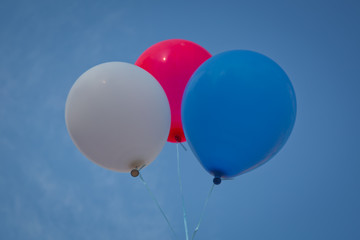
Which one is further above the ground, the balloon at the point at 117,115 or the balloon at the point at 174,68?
the balloon at the point at 174,68

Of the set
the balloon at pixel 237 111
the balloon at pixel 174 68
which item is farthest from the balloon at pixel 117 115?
the balloon at pixel 174 68

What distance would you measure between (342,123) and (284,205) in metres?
1.77

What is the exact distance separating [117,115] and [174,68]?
2.68 ft

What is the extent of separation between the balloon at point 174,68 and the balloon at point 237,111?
48 cm

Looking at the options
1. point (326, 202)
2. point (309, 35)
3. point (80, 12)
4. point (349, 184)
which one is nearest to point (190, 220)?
point (326, 202)

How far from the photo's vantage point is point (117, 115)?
8.26ft

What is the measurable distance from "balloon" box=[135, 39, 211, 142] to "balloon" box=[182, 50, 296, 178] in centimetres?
48

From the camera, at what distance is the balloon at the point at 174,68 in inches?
123

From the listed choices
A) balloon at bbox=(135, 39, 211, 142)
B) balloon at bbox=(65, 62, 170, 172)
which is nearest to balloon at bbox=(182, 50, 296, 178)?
balloon at bbox=(65, 62, 170, 172)

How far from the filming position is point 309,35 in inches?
259

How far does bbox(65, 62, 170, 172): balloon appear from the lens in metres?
2.53

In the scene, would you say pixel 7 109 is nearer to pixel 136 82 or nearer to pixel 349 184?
Answer: pixel 136 82

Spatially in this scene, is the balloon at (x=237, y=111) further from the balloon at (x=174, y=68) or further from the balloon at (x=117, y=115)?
the balloon at (x=174, y=68)

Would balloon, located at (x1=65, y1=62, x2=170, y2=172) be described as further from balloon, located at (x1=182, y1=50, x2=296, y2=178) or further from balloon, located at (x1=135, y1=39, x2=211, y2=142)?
balloon, located at (x1=135, y1=39, x2=211, y2=142)
